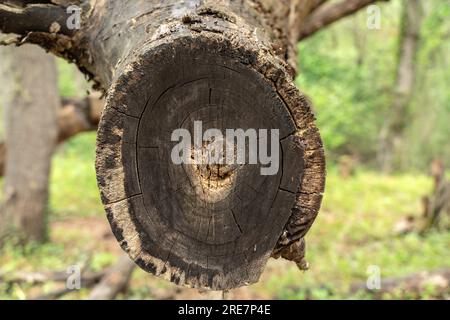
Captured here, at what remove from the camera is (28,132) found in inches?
275

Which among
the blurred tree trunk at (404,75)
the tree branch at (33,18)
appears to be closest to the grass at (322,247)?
the tree branch at (33,18)

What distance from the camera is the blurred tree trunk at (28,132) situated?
6.87 m

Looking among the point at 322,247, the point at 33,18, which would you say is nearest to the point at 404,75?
the point at 322,247

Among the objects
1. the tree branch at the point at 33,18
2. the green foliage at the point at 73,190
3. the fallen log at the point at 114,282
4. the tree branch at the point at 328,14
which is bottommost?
the fallen log at the point at 114,282

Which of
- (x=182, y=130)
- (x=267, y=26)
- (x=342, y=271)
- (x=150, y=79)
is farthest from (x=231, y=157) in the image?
(x=342, y=271)

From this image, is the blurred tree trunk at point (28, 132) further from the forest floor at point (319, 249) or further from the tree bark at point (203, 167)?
the tree bark at point (203, 167)

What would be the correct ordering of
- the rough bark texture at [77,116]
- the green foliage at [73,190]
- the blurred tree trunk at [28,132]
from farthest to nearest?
the green foliage at [73,190] < the blurred tree trunk at [28,132] < the rough bark texture at [77,116]

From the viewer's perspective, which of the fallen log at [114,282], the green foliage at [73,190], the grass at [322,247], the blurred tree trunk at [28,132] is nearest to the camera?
the fallen log at [114,282]

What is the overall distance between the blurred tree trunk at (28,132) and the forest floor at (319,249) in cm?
45

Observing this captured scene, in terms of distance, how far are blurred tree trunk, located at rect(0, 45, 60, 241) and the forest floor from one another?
452mm

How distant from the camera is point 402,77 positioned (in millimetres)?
15055

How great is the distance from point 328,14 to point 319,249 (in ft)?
9.98
